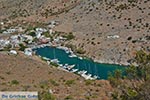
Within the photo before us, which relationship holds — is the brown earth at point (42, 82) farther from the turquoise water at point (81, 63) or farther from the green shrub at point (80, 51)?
the green shrub at point (80, 51)

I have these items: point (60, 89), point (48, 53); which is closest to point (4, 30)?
point (48, 53)

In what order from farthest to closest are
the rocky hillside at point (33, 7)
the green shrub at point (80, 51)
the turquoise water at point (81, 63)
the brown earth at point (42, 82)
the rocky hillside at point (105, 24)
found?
1. the rocky hillside at point (33, 7)
2. the green shrub at point (80, 51)
3. the rocky hillside at point (105, 24)
4. the turquoise water at point (81, 63)
5. the brown earth at point (42, 82)

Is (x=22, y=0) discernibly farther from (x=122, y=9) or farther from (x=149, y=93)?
(x=149, y=93)

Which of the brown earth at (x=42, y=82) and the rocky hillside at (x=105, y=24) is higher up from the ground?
the brown earth at (x=42, y=82)

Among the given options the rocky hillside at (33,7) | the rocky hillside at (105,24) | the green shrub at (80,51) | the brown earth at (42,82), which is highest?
the brown earth at (42,82)

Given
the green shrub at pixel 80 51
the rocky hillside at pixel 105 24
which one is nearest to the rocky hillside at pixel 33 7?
the rocky hillside at pixel 105 24

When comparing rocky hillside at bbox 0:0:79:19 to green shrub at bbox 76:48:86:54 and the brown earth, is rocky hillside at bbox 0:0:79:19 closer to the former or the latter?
green shrub at bbox 76:48:86:54

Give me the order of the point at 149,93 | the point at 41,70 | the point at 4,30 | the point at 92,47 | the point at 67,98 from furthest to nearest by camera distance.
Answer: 1. the point at 4,30
2. the point at 92,47
3. the point at 41,70
4. the point at 67,98
5. the point at 149,93

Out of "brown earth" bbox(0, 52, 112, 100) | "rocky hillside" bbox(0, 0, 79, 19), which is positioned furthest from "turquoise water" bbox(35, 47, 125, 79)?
"rocky hillside" bbox(0, 0, 79, 19)
